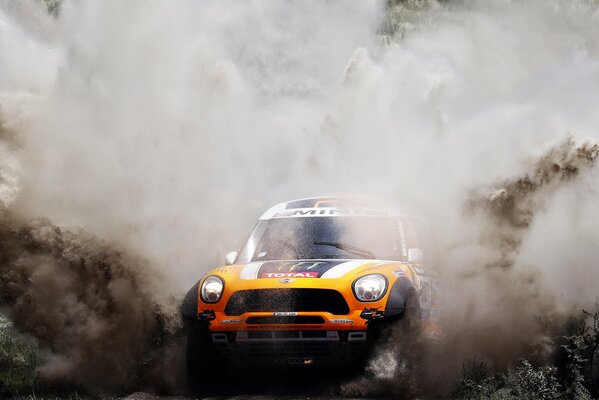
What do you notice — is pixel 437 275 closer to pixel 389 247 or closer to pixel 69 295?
pixel 389 247

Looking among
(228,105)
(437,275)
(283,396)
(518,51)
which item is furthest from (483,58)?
(283,396)

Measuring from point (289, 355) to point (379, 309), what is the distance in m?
0.81

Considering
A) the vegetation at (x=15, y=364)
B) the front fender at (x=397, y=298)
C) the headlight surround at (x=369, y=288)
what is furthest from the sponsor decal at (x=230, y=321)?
the vegetation at (x=15, y=364)

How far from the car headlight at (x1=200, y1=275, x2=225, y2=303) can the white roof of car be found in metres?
1.35

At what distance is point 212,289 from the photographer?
687 centimetres

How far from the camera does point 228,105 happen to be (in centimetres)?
1481

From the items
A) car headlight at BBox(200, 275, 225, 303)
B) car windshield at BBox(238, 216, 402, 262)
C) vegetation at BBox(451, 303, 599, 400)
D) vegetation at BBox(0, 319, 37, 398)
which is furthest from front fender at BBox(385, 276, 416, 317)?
vegetation at BBox(0, 319, 37, 398)

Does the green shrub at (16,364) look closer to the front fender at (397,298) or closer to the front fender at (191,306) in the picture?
the front fender at (191,306)

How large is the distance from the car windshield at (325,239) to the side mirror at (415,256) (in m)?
0.11

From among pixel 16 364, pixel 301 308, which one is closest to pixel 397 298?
pixel 301 308

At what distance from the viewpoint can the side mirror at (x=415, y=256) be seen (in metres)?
7.49

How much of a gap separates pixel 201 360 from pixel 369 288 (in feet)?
5.00

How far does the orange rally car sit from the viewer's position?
653cm

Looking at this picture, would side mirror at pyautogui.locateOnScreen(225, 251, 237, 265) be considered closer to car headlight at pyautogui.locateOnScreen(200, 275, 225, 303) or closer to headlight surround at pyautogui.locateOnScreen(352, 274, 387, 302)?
car headlight at pyautogui.locateOnScreen(200, 275, 225, 303)
